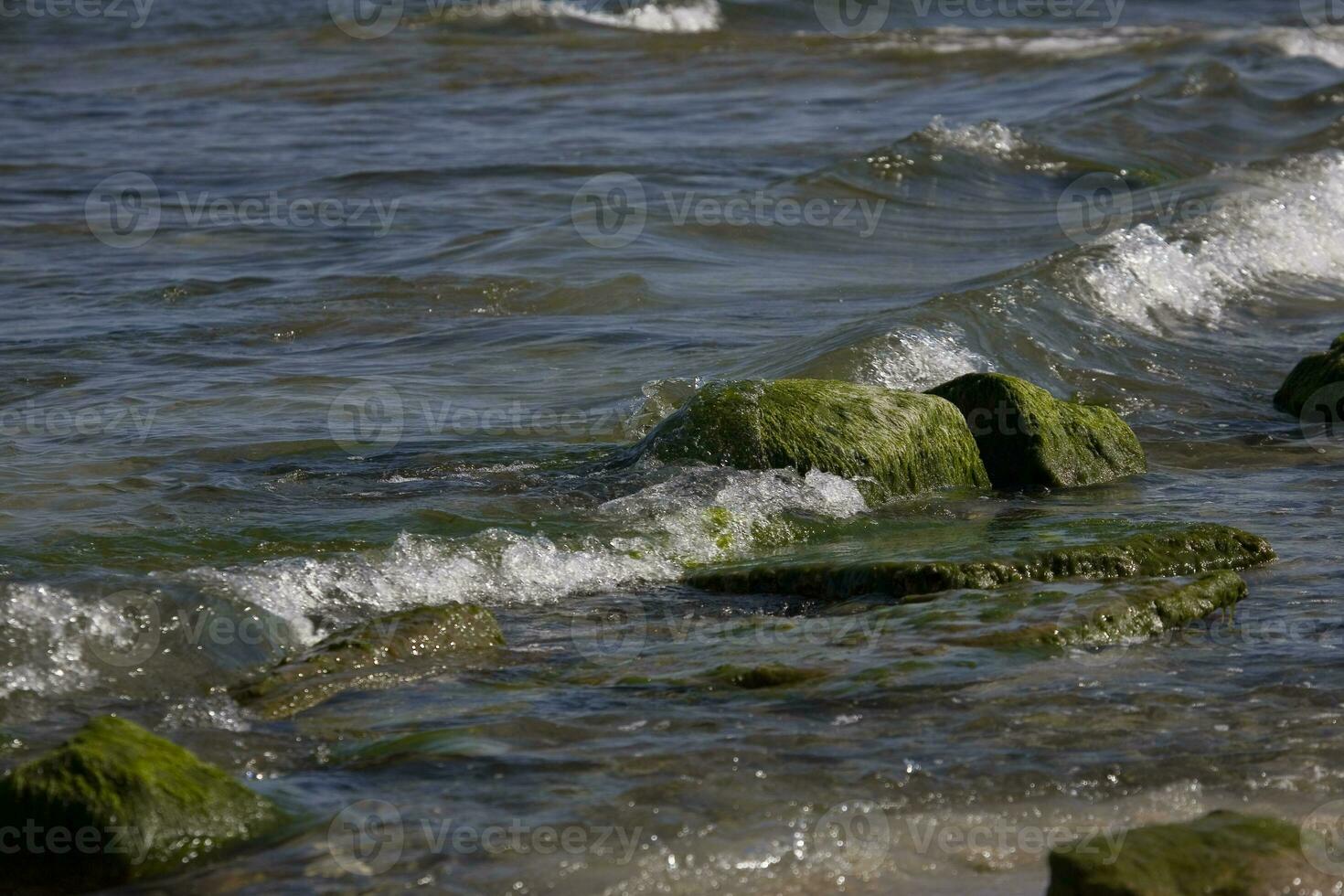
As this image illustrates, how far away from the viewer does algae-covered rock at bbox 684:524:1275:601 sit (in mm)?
5656

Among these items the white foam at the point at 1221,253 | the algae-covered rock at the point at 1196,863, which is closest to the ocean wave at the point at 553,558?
the algae-covered rock at the point at 1196,863

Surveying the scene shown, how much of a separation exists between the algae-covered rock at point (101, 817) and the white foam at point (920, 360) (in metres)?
5.77

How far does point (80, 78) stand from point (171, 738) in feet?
61.4

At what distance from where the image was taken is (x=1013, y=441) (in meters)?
7.35

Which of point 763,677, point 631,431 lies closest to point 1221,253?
point 631,431

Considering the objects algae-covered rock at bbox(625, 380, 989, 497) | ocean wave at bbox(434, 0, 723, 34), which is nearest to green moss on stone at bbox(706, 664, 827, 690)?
algae-covered rock at bbox(625, 380, 989, 497)

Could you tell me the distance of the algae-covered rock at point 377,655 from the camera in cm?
468

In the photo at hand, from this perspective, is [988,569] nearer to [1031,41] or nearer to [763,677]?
[763,677]

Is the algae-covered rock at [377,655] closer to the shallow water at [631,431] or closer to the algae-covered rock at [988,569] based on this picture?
the shallow water at [631,431]

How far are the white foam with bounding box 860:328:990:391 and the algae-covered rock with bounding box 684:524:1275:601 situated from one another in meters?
3.19

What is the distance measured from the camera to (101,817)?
363 centimetres

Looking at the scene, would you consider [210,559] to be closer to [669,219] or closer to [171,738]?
[171,738]

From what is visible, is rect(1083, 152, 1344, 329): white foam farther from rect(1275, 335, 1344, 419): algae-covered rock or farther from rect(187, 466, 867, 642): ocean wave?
rect(187, 466, 867, 642): ocean wave

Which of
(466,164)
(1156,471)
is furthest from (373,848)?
(466,164)
